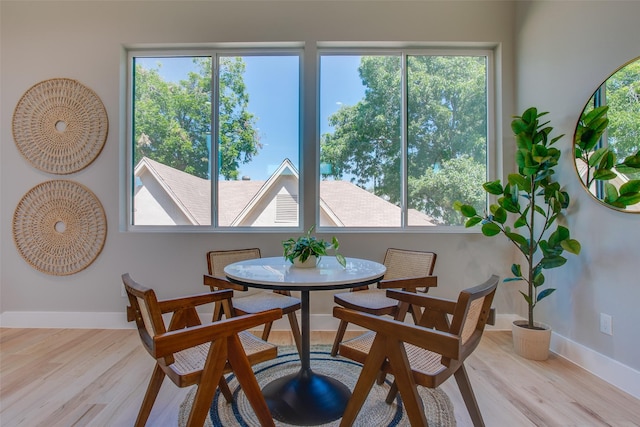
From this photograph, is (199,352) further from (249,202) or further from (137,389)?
(249,202)

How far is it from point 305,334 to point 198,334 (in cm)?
75

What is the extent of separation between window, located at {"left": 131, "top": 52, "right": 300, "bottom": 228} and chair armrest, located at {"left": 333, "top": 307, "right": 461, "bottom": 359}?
1766mm

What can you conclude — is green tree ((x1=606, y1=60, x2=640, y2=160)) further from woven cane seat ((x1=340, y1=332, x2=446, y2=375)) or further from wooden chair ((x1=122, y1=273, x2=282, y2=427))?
wooden chair ((x1=122, y1=273, x2=282, y2=427))

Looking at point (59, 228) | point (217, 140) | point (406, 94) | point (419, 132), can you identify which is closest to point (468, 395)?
point (419, 132)

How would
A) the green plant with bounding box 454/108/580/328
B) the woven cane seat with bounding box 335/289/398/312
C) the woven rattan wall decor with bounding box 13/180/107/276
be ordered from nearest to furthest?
the woven cane seat with bounding box 335/289/398/312 → the green plant with bounding box 454/108/580/328 → the woven rattan wall decor with bounding box 13/180/107/276

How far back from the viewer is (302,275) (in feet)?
5.14

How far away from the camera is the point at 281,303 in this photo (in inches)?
80.4

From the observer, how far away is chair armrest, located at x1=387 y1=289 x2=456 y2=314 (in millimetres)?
1424

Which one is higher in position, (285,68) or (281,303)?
(285,68)

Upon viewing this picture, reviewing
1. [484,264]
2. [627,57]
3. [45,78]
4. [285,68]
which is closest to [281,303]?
[484,264]

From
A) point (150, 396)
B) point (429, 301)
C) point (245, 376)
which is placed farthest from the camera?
point (429, 301)

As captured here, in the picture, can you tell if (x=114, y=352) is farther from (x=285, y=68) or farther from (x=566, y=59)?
(x=566, y=59)

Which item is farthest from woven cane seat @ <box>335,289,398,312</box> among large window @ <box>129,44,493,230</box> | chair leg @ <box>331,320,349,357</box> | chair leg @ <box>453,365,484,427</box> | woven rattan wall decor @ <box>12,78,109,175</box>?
woven rattan wall decor @ <box>12,78,109,175</box>

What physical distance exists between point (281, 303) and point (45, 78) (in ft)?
10.0
